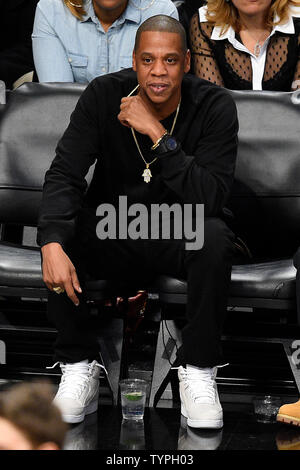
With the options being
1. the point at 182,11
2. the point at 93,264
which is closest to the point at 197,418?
the point at 93,264

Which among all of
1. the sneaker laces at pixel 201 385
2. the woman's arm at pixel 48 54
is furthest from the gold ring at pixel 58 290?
the woman's arm at pixel 48 54

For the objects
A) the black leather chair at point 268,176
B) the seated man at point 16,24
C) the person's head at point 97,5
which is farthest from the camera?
the seated man at point 16,24

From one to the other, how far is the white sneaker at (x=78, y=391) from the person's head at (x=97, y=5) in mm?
1677

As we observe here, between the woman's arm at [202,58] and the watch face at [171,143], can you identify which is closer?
the watch face at [171,143]

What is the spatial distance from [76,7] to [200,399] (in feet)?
6.39

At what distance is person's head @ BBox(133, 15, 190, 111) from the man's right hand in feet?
2.03

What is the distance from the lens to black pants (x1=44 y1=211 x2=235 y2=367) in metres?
2.64

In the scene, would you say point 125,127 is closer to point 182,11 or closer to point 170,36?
point 170,36

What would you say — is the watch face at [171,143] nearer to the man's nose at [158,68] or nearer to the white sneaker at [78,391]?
the man's nose at [158,68]

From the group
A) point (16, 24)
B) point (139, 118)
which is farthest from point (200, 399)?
point (16, 24)

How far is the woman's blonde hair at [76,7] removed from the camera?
3811 millimetres

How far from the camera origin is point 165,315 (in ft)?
9.62

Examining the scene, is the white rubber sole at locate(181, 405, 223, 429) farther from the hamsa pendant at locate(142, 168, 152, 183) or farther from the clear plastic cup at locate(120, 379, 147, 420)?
the hamsa pendant at locate(142, 168, 152, 183)

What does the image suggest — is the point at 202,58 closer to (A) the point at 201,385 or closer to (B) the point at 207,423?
(A) the point at 201,385
